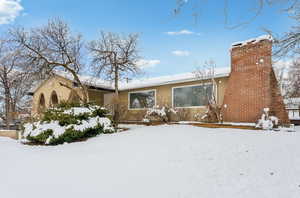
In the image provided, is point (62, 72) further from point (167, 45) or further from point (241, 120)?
point (241, 120)

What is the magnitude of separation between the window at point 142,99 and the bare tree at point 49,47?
376 cm

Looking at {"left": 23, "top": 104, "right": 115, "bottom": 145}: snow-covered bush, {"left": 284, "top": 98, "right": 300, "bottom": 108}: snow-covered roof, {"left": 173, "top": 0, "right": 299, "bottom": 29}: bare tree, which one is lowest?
{"left": 23, "top": 104, "right": 115, "bottom": 145}: snow-covered bush

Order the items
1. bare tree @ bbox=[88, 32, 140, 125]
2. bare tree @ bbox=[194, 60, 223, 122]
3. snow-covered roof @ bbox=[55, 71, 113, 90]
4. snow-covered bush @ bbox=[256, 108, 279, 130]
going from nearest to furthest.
Result: snow-covered bush @ bbox=[256, 108, 279, 130] → bare tree @ bbox=[194, 60, 223, 122] → bare tree @ bbox=[88, 32, 140, 125] → snow-covered roof @ bbox=[55, 71, 113, 90]

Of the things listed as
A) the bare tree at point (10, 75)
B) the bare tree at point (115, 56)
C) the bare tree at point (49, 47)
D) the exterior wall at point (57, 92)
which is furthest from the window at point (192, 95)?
the bare tree at point (10, 75)

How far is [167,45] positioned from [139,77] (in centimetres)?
325

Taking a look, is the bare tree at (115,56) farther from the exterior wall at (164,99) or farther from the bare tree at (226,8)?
the bare tree at (226,8)

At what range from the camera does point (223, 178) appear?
386 cm

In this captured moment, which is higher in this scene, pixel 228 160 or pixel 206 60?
pixel 206 60

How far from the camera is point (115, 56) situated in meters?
13.6

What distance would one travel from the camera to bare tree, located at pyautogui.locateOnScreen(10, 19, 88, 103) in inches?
525

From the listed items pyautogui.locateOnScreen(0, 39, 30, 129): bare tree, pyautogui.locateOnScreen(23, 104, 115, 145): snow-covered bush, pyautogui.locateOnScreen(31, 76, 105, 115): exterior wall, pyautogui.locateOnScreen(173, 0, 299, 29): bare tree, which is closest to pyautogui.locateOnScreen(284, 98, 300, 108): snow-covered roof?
pyautogui.locateOnScreen(31, 76, 105, 115): exterior wall

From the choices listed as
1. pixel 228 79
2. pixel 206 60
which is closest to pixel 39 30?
pixel 206 60

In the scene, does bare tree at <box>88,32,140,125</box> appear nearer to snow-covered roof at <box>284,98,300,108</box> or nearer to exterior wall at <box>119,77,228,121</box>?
exterior wall at <box>119,77,228,121</box>

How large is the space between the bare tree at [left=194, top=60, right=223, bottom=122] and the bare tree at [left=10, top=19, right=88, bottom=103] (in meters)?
7.51
